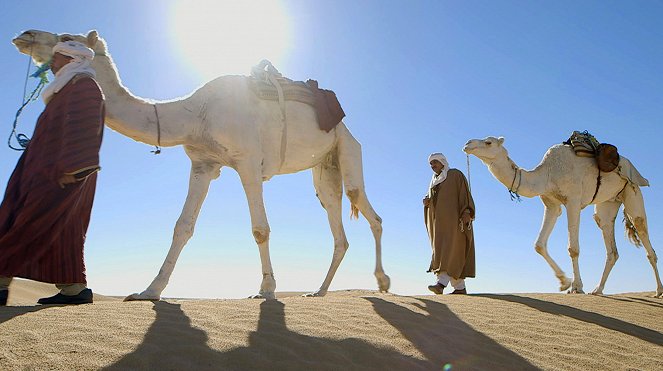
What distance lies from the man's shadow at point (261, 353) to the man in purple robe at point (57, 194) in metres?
1.18

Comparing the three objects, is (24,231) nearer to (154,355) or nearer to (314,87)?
(154,355)

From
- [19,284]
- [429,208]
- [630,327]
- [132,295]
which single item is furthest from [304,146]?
[19,284]

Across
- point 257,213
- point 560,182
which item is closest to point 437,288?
point 257,213

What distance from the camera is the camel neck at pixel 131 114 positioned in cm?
625

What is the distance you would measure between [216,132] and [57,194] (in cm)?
219

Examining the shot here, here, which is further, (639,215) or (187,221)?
(639,215)

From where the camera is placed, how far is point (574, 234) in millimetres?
10336

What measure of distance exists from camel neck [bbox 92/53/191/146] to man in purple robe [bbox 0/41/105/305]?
892 millimetres

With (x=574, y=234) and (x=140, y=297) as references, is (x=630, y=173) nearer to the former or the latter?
(x=574, y=234)

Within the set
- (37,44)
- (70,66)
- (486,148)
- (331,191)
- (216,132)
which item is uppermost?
(486,148)

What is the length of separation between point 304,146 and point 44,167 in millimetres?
3816

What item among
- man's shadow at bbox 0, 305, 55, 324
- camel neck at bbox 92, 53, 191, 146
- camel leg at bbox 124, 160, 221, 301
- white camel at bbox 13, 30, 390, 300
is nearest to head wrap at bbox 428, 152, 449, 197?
white camel at bbox 13, 30, 390, 300

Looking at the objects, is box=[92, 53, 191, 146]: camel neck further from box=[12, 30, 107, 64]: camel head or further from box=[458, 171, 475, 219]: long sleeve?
box=[458, 171, 475, 219]: long sleeve

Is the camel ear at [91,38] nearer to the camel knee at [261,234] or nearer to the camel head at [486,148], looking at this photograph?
the camel knee at [261,234]
